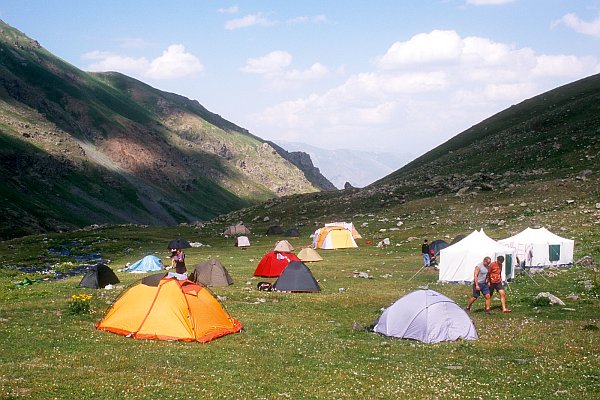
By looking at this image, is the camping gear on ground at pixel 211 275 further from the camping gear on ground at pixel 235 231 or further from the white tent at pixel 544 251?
the camping gear on ground at pixel 235 231

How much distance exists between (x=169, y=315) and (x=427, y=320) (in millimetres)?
9944

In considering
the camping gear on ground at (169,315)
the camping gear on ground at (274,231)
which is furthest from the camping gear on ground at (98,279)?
the camping gear on ground at (274,231)

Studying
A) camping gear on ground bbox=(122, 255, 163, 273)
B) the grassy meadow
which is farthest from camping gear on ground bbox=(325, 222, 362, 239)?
camping gear on ground bbox=(122, 255, 163, 273)

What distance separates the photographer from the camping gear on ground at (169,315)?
21906 mm

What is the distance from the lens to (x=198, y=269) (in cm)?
3691

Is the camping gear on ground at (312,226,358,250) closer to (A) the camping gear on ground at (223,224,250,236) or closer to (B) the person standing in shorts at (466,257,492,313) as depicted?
(A) the camping gear on ground at (223,224,250,236)

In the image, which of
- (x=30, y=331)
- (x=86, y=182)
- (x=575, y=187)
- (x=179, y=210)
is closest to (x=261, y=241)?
(x=575, y=187)

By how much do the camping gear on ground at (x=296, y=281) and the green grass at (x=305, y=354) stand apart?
0.94 meters

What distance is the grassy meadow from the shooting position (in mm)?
15234

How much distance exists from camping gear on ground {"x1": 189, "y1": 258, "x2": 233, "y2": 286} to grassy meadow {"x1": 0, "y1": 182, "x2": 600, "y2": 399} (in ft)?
2.97

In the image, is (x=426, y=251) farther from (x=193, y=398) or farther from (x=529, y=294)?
(x=193, y=398)

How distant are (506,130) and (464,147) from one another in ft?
25.4

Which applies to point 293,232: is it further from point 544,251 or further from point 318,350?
point 318,350

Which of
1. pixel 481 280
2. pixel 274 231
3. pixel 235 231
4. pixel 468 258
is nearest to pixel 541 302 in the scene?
pixel 481 280
